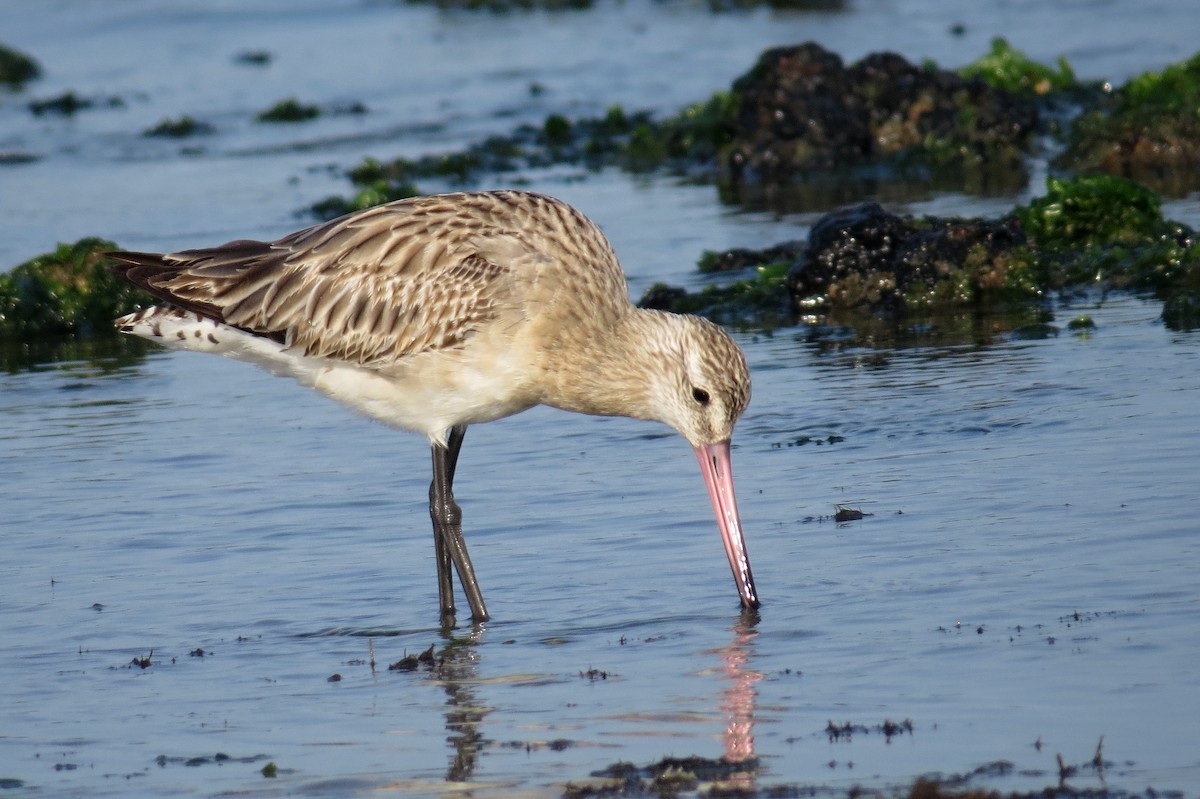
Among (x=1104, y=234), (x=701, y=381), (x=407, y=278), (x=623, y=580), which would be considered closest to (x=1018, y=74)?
(x=1104, y=234)

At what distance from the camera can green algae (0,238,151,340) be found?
12.1 meters

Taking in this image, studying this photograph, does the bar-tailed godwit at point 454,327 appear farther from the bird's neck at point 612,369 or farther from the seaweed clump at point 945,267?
the seaweed clump at point 945,267

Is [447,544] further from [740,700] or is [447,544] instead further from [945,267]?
[945,267]

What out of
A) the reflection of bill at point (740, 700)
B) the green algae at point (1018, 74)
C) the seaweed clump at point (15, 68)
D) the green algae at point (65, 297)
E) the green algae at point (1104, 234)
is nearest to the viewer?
the reflection of bill at point (740, 700)

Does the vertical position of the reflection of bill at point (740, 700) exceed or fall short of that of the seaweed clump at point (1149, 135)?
it falls short

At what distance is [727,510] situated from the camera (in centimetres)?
670

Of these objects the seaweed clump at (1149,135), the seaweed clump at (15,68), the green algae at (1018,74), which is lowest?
the seaweed clump at (1149,135)

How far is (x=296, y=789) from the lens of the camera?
5.02 metres

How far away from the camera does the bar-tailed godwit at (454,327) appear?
6.84 metres

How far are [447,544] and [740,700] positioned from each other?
1.85 m

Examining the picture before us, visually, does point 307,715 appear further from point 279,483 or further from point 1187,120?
point 1187,120

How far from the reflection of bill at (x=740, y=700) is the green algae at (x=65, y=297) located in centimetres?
714

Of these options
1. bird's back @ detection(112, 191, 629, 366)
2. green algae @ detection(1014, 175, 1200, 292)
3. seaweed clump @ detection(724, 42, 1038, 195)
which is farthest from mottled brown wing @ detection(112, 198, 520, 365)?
seaweed clump @ detection(724, 42, 1038, 195)

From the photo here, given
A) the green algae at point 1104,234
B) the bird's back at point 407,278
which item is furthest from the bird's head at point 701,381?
the green algae at point 1104,234
